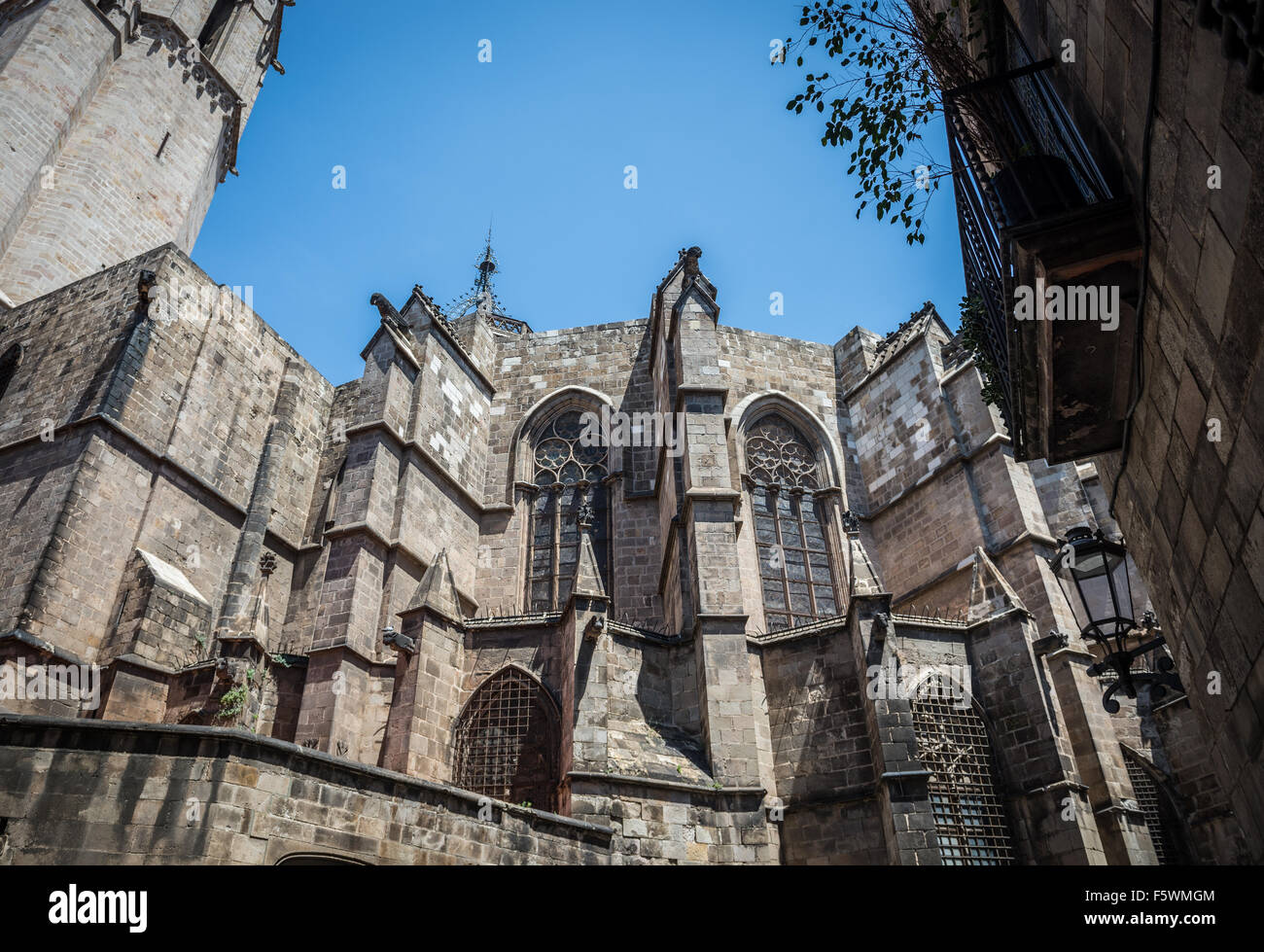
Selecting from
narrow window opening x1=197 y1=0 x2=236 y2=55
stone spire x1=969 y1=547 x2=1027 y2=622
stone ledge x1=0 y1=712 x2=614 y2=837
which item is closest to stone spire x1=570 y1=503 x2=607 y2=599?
stone ledge x1=0 y1=712 x2=614 y2=837

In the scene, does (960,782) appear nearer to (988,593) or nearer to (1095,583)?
(988,593)

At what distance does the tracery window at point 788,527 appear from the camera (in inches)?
637

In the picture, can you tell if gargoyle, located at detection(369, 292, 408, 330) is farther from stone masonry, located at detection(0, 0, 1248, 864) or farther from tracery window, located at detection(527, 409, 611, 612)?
tracery window, located at detection(527, 409, 611, 612)

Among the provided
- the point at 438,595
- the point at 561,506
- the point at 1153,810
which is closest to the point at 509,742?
the point at 438,595

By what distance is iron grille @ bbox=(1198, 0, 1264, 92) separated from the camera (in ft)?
9.05

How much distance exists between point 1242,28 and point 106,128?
27.2 meters

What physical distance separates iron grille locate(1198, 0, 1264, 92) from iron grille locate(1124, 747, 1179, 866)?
481 inches

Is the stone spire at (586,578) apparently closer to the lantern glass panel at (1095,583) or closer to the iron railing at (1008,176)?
the iron railing at (1008,176)

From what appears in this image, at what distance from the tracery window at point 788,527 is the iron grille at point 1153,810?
17.6 feet

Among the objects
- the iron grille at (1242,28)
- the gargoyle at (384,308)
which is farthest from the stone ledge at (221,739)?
the gargoyle at (384,308)

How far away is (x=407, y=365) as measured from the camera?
17625mm

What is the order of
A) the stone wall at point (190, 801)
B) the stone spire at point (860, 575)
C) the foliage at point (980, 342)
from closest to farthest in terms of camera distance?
the stone wall at point (190, 801) < the foliage at point (980, 342) < the stone spire at point (860, 575)
